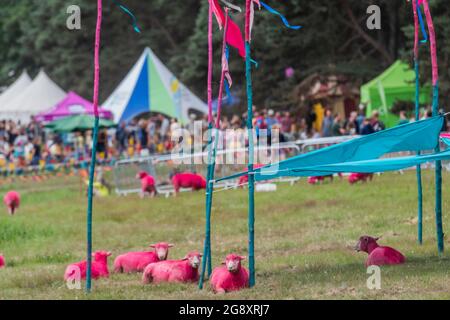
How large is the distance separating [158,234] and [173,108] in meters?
26.5

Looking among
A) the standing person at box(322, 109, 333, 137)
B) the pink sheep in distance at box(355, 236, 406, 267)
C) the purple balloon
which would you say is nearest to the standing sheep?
the standing person at box(322, 109, 333, 137)

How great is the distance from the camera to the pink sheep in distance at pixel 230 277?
13.7 metres

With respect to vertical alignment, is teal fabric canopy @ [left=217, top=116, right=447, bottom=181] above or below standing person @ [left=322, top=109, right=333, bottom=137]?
below

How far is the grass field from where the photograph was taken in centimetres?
1409

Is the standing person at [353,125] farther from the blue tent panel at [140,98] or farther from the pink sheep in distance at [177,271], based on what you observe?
the pink sheep in distance at [177,271]

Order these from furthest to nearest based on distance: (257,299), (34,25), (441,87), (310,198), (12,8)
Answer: (12,8)
(34,25)
(441,87)
(310,198)
(257,299)

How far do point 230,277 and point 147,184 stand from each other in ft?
56.5

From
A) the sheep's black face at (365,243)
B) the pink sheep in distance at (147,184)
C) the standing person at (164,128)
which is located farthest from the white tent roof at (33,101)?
the sheep's black face at (365,243)

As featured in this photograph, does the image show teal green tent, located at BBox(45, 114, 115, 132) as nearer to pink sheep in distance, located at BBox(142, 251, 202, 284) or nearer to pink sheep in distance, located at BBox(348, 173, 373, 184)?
pink sheep in distance, located at BBox(348, 173, 373, 184)

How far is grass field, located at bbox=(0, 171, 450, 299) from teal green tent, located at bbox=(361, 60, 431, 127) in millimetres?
11702

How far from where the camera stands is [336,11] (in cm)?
5084

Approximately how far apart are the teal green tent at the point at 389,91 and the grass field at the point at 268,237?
11.7 meters

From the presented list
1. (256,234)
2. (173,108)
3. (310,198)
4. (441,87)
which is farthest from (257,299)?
(173,108)

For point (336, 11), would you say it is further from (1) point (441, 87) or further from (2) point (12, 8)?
(2) point (12, 8)
